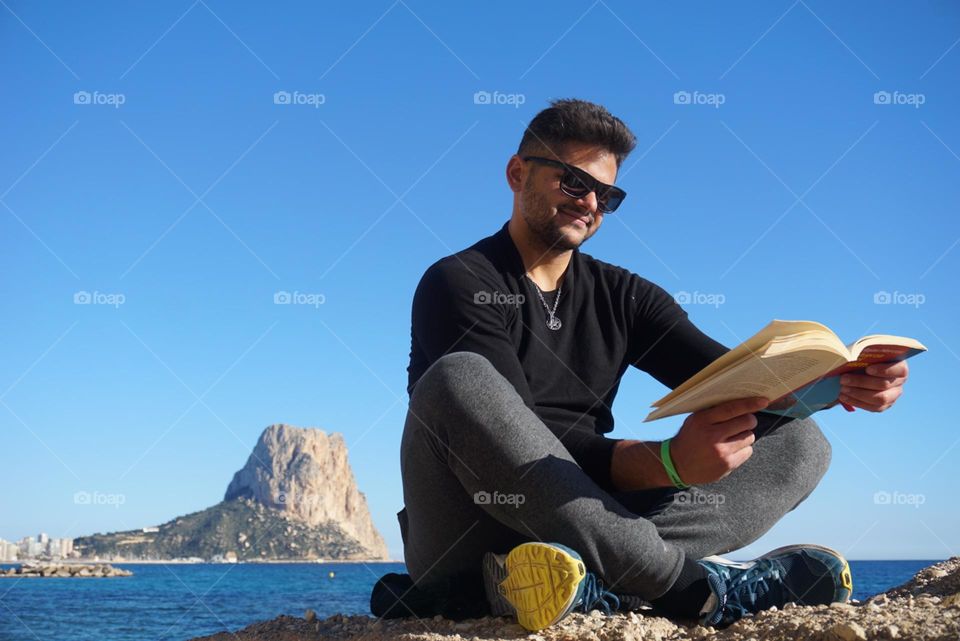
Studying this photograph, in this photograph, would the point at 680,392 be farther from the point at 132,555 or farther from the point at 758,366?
the point at 132,555

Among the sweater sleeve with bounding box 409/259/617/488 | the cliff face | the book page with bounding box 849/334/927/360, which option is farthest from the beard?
the cliff face

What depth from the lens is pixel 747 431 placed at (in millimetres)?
2293

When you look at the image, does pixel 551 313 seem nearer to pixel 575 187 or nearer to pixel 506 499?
pixel 575 187

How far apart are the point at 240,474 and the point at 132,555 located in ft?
53.3

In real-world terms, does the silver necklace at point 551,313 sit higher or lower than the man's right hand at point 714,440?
higher

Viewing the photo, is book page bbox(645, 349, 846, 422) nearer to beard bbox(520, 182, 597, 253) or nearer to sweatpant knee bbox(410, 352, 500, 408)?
sweatpant knee bbox(410, 352, 500, 408)

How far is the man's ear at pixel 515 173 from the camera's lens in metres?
3.29

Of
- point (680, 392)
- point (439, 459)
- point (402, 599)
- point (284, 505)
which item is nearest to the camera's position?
point (680, 392)

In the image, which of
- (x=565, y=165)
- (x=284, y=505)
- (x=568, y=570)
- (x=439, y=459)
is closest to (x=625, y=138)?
(x=565, y=165)

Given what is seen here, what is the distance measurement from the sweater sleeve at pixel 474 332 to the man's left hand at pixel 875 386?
0.74m

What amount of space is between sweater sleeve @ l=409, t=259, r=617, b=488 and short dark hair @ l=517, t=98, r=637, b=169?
0.69 metres

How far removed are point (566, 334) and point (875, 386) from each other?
1.03m

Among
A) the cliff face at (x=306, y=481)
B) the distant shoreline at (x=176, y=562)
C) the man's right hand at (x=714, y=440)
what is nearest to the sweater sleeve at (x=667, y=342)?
the man's right hand at (x=714, y=440)

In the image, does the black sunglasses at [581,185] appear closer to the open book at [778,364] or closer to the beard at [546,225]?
the beard at [546,225]
